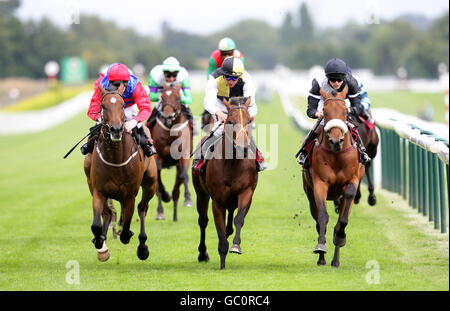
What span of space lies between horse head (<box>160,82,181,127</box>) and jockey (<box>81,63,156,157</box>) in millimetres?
3027

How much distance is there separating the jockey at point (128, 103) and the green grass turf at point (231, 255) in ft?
4.11

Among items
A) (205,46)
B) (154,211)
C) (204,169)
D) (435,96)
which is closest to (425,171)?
(204,169)

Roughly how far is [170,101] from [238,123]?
15.5ft

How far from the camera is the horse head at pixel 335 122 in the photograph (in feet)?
29.5

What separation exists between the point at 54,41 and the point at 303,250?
9198cm

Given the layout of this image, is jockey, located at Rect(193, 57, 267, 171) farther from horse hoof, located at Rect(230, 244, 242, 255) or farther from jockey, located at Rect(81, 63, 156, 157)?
horse hoof, located at Rect(230, 244, 242, 255)

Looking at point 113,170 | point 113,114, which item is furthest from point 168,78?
point 113,114

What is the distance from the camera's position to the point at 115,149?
9344mm

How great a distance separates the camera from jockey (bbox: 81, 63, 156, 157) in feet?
31.9

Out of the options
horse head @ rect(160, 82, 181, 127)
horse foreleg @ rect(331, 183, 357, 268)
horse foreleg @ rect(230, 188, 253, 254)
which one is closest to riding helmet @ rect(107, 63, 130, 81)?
horse foreleg @ rect(230, 188, 253, 254)

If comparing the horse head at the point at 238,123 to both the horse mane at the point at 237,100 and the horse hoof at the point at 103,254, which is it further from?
the horse hoof at the point at 103,254

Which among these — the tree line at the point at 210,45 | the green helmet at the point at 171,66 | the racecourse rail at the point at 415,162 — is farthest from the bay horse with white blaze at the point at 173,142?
the tree line at the point at 210,45
